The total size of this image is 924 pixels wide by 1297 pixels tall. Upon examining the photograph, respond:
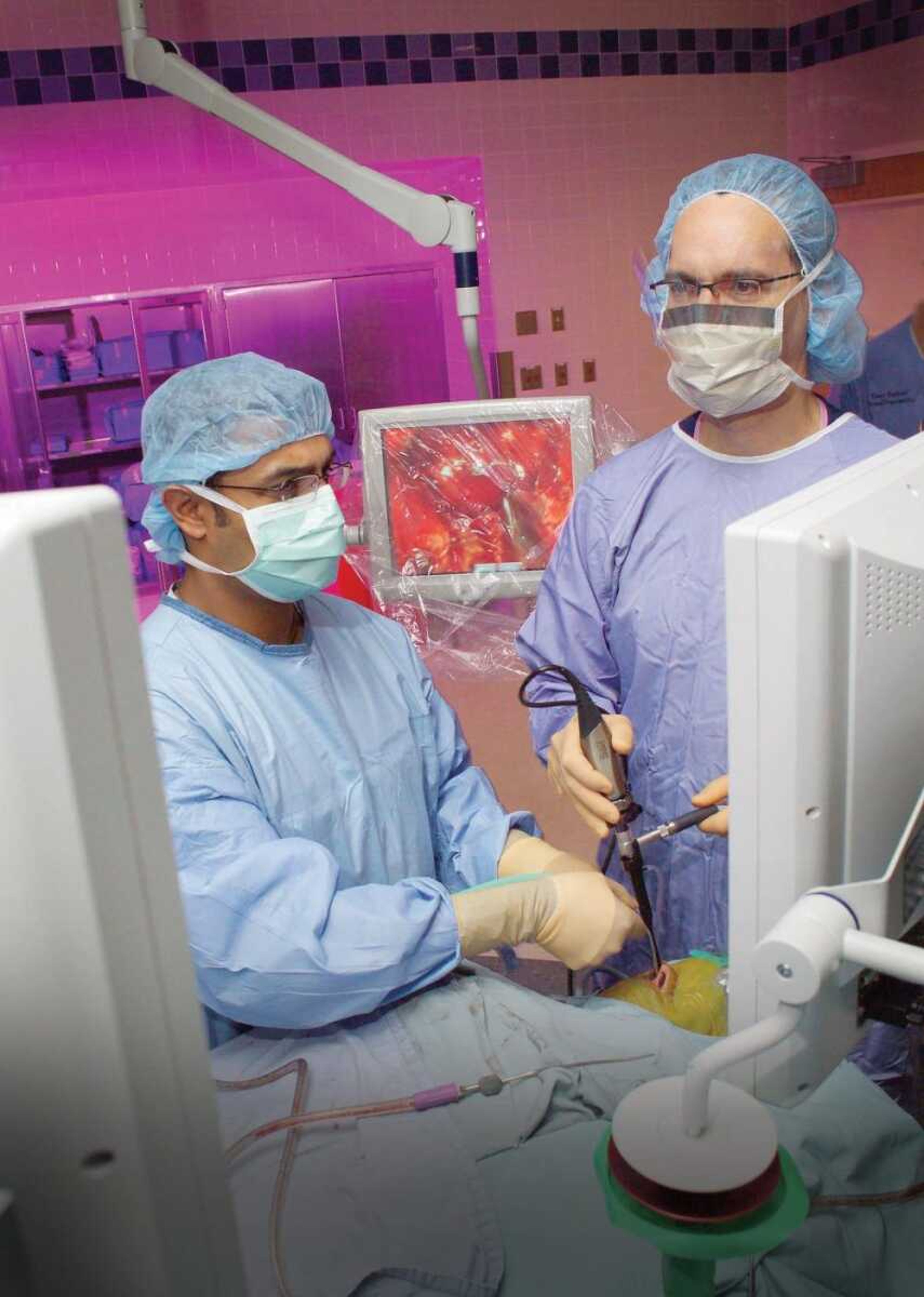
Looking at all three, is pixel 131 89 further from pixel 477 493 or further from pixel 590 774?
pixel 590 774

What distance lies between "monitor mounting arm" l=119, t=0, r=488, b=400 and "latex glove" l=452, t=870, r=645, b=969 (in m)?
1.48

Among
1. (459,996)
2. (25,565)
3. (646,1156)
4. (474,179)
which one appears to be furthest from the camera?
(474,179)

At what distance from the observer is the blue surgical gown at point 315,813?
3.95 ft

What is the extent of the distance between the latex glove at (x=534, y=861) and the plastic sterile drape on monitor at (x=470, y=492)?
880mm

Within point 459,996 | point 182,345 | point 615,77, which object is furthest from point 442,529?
point 615,77

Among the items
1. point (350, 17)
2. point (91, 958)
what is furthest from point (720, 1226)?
point (350, 17)

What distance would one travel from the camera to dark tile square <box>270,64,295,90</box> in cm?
407

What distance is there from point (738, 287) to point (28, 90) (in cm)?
315

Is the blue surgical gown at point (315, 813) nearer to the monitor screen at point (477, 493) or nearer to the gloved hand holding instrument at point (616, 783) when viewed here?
the gloved hand holding instrument at point (616, 783)

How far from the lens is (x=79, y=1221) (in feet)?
1.50

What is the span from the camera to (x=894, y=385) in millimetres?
3164

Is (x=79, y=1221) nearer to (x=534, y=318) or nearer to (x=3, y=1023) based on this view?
(x=3, y=1023)

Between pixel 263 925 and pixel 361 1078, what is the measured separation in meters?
0.18

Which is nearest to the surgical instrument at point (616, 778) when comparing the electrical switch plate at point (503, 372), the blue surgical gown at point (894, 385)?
the blue surgical gown at point (894, 385)
